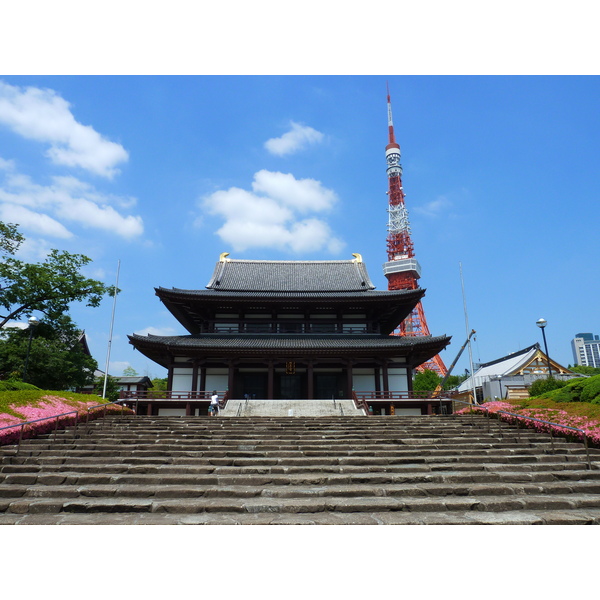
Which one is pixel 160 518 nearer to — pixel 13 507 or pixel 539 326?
pixel 13 507

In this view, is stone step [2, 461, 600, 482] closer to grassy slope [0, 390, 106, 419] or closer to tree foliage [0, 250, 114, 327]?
grassy slope [0, 390, 106, 419]

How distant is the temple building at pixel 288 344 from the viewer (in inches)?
992

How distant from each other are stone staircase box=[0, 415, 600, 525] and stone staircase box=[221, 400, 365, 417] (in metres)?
6.08

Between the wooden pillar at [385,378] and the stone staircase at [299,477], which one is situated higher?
the wooden pillar at [385,378]

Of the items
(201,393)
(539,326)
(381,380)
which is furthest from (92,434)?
(539,326)

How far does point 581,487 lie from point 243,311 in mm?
23284

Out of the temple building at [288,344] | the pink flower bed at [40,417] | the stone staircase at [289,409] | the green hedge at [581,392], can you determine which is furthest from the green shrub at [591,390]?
the pink flower bed at [40,417]

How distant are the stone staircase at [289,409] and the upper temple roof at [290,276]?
406 inches

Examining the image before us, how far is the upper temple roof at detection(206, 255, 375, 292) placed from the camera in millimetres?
32031

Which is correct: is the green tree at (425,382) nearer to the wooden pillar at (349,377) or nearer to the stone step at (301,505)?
the wooden pillar at (349,377)

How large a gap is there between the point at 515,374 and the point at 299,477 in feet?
121

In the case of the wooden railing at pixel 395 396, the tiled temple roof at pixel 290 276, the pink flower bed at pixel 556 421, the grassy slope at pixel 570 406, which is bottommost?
the pink flower bed at pixel 556 421

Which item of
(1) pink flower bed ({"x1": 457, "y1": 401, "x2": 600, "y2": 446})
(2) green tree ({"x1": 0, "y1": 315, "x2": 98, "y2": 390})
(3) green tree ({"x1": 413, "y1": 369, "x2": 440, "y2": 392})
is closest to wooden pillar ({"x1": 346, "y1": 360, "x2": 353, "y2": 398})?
(1) pink flower bed ({"x1": 457, "y1": 401, "x2": 600, "y2": 446})

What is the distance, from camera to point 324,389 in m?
27.6
